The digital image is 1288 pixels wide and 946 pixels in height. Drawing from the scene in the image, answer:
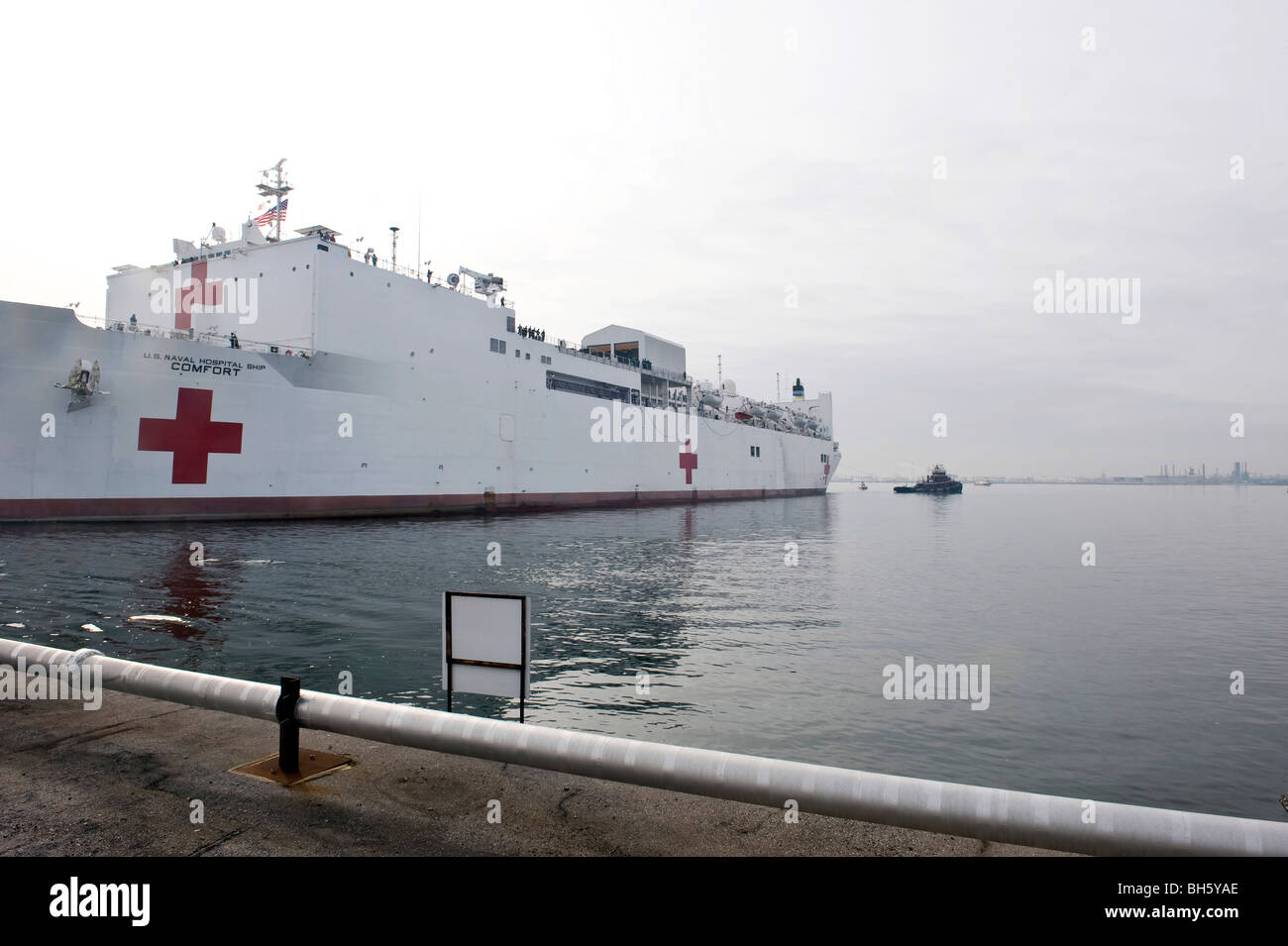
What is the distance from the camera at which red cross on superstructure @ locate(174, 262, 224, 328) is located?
936 inches

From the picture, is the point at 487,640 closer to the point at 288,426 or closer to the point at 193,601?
the point at 193,601

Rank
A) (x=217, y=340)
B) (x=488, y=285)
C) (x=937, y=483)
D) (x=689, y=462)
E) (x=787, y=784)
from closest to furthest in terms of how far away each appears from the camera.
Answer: (x=787, y=784) < (x=217, y=340) < (x=488, y=285) < (x=689, y=462) < (x=937, y=483)

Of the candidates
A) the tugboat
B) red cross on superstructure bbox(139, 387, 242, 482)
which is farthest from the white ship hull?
the tugboat

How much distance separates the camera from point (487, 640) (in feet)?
12.9

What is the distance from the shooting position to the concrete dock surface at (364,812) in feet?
8.33

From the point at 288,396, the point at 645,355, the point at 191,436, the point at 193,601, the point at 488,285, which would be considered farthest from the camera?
the point at 645,355

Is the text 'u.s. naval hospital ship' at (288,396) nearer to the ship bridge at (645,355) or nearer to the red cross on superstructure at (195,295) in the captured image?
the red cross on superstructure at (195,295)

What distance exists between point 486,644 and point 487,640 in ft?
0.08

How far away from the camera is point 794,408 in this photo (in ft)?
211

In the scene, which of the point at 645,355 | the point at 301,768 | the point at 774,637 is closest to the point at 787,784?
the point at 301,768

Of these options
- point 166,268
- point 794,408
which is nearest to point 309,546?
point 166,268

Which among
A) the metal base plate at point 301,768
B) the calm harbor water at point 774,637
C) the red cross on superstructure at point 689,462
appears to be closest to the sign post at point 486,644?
the metal base plate at point 301,768
